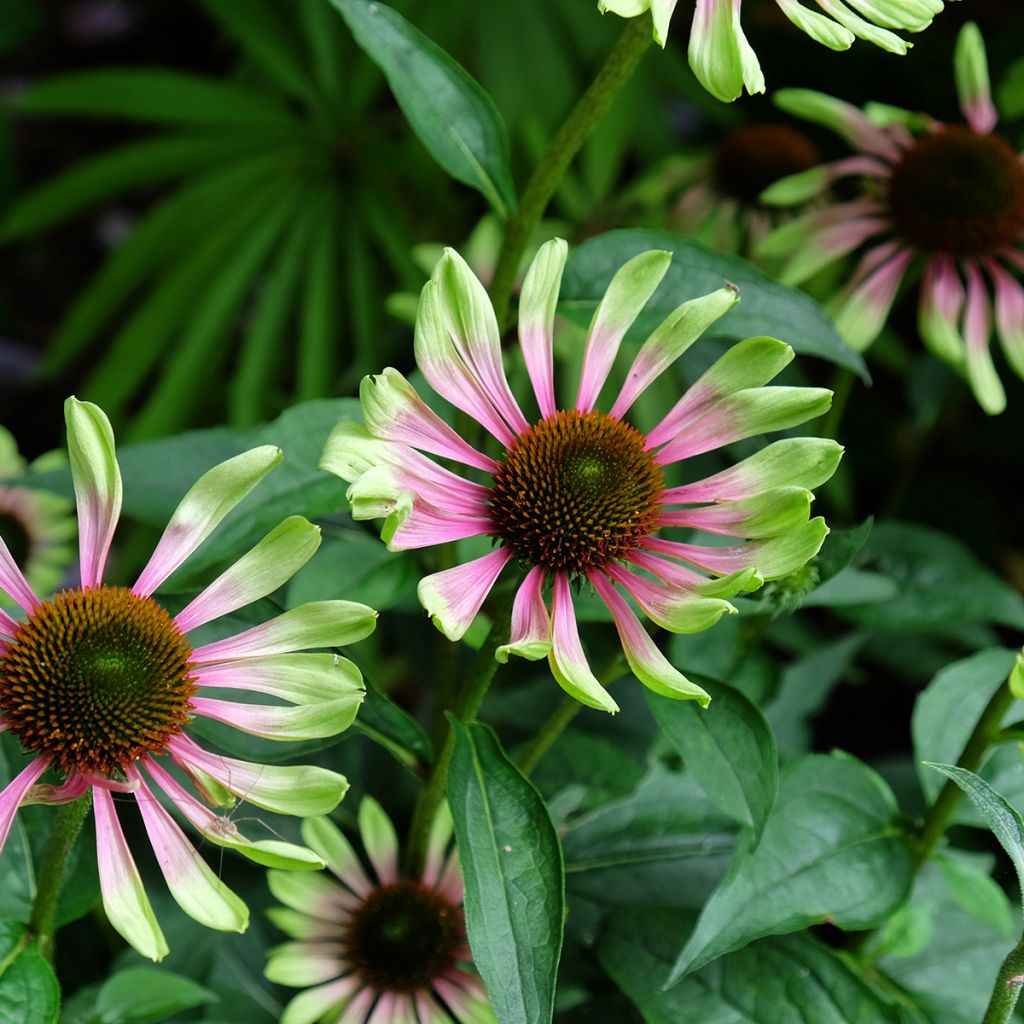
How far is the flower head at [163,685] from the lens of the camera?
64 cm

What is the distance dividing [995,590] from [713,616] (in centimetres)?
64

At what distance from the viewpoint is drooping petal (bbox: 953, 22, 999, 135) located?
3.77 feet

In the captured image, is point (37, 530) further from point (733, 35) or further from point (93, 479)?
point (733, 35)

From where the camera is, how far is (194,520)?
697 millimetres

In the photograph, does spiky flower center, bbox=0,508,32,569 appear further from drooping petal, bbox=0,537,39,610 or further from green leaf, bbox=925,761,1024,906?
green leaf, bbox=925,761,1024,906

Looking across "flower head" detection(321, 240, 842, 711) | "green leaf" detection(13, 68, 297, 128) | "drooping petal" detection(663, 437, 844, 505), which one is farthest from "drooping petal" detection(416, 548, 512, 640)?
"green leaf" detection(13, 68, 297, 128)

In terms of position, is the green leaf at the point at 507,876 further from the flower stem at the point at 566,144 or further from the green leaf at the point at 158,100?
the green leaf at the point at 158,100

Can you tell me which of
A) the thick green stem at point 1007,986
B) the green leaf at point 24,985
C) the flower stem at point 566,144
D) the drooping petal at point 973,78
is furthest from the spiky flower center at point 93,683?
the drooping petal at point 973,78

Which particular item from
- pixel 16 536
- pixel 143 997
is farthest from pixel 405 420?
pixel 16 536

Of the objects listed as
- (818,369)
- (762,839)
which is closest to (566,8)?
(818,369)

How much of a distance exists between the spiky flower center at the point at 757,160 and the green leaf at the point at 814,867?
2.65 ft

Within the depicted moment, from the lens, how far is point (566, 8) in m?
1.61

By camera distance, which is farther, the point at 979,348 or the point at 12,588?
the point at 979,348

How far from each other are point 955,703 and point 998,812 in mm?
295
